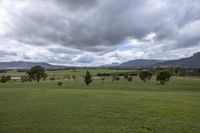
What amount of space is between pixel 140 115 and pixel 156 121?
2880 millimetres

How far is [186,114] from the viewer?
88.5 ft

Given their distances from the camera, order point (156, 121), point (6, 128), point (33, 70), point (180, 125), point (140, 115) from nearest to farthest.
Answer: point (6, 128) < point (180, 125) < point (156, 121) < point (140, 115) < point (33, 70)

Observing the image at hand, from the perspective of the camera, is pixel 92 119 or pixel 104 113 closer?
pixel 92 119

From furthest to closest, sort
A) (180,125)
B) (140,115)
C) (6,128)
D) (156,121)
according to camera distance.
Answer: (140,115) → (156,121) → (180,125) → (6,128)

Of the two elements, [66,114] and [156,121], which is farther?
[66,114]

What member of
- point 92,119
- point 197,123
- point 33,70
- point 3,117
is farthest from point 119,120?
point 33,70

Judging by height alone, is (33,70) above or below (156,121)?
above

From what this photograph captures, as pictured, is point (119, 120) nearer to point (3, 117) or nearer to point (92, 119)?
point (92, 119)

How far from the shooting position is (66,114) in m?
25.8

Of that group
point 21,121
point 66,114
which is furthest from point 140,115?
point 21,121

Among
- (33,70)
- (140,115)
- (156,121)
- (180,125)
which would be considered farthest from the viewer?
(33,70)

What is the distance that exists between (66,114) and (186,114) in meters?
13.7

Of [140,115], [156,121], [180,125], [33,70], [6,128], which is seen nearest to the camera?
[6,128]

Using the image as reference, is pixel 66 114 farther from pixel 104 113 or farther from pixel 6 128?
pixel 6 128
